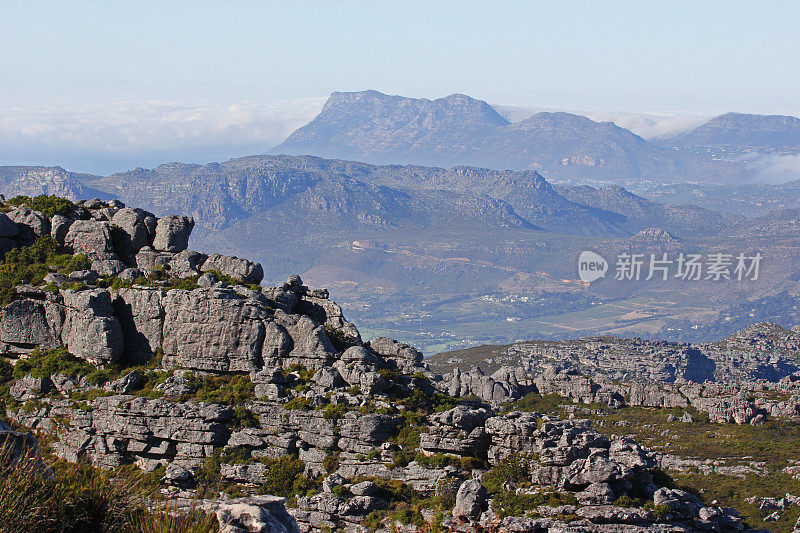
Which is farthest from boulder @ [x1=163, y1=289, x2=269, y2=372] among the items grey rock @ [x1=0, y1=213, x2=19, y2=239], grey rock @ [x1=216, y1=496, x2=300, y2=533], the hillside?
grey rock @ [x1=216, y1=496, x2=300, y2=533]

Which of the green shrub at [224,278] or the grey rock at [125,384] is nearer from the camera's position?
the grey rock at [125,384]

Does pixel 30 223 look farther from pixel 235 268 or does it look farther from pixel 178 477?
pixel 178 477

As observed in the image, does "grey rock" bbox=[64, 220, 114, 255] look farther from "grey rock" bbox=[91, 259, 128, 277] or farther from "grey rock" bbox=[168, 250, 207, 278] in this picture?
"grey rock" bbox=[168, 250, 207, 278]

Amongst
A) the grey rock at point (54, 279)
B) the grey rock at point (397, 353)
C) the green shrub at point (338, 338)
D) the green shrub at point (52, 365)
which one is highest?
the grey rock at point (54, 279)

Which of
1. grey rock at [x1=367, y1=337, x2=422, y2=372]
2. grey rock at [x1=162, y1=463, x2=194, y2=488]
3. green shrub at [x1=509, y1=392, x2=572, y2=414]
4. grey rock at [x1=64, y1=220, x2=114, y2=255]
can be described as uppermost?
grey rock at [x1=64, y1=220, x2=114, y2=255]

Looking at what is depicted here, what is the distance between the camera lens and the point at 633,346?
197 m

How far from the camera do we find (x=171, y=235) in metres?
67.2

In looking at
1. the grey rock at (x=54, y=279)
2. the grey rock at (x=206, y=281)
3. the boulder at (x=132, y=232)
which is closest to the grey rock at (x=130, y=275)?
the grey rock at (x=54, y=279)

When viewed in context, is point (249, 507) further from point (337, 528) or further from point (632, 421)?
Result: point (632, 421)

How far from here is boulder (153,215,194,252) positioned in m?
67.1

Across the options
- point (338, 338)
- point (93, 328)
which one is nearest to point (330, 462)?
point (338, 338)

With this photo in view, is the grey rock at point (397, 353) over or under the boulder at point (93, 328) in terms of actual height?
under

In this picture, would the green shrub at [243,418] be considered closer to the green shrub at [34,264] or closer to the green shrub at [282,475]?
the green shrub at [282,475]

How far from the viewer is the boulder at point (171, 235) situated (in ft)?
220
